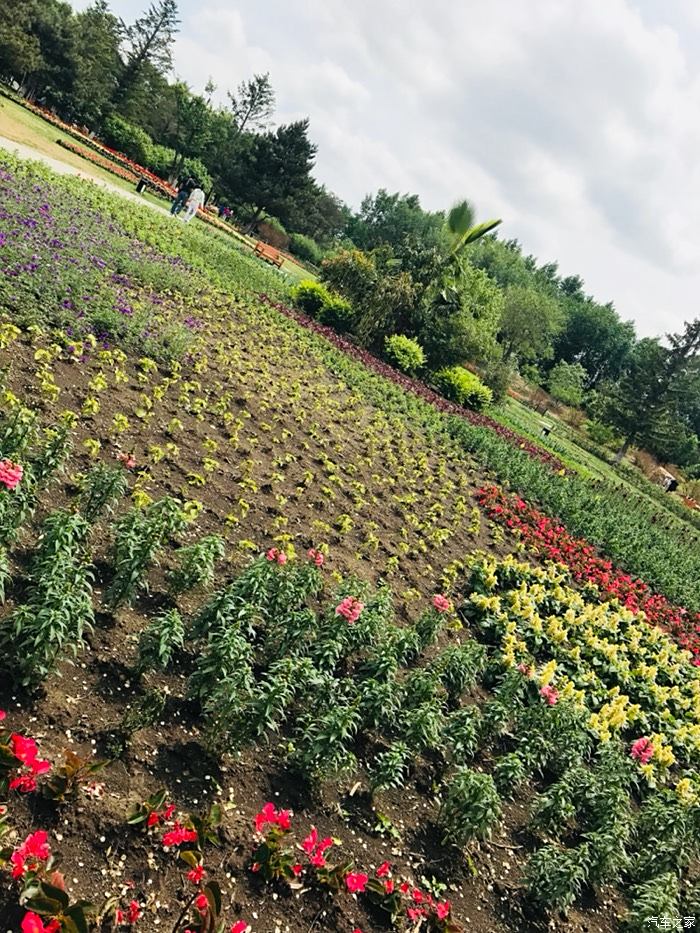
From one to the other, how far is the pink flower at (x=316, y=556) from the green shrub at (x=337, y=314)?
15282 mm

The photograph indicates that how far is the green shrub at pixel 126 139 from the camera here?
131 ft

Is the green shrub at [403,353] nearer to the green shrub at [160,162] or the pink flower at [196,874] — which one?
the pink flower at [196,874]

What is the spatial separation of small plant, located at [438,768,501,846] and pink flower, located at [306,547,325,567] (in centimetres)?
221

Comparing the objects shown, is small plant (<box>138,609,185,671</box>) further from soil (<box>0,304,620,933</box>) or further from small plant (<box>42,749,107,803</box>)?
small plant (<box>42,749,107,803</box>)

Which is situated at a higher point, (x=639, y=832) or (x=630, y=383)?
(x=630, y=383)

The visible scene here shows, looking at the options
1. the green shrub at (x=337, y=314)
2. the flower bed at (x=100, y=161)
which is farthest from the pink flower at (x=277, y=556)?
the flower bed at (x=100, y=161)

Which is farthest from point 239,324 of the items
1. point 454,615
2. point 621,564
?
point 621,564

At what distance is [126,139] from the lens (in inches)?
1596

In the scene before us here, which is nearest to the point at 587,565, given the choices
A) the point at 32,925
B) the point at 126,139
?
the point at 32,925

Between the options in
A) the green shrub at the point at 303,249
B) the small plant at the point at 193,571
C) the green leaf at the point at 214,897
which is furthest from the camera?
the green shrub at the point at 303,249

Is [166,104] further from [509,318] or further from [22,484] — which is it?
[22,484]

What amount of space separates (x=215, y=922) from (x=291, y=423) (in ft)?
24.9

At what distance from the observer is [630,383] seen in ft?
144
